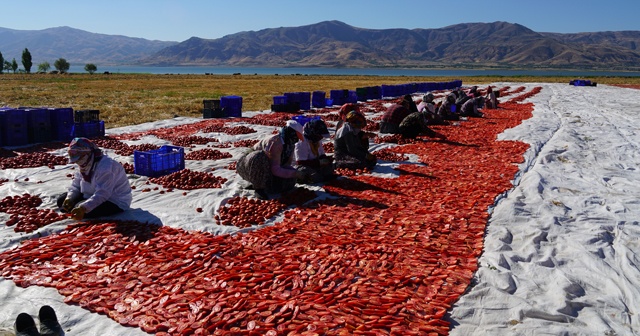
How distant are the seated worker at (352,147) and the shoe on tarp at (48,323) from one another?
23.4 feet

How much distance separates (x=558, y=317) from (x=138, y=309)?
4160 mm

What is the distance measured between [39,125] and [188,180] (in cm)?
711

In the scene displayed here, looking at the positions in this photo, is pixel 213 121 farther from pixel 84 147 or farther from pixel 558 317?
pixel 558 317

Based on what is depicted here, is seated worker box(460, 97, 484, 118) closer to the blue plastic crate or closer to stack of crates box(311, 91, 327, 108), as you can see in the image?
stack of crates box(311, 91, 327, 108)

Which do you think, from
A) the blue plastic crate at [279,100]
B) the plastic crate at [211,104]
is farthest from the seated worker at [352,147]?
the blue plastic crate at [279,100]

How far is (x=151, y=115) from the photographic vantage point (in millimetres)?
20703

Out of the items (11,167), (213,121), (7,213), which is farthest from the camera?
(213,121)

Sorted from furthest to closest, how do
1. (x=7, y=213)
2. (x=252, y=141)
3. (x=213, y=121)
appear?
(x=213, y=121) → (x=252, y=141) → (x=7, y=213)

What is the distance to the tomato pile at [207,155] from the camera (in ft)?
38.6

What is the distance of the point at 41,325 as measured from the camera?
3.96 meters

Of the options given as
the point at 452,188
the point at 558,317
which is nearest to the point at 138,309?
the point at 558,317

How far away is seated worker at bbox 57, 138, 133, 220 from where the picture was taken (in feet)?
21.5

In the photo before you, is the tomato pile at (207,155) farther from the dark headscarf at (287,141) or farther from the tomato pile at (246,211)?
the tomato pile at (246,211)

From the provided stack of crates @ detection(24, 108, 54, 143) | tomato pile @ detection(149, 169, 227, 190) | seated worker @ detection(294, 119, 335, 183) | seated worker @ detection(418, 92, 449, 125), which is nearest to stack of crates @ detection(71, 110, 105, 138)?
stack of crates @ detection(24, 108, 54, 143)
